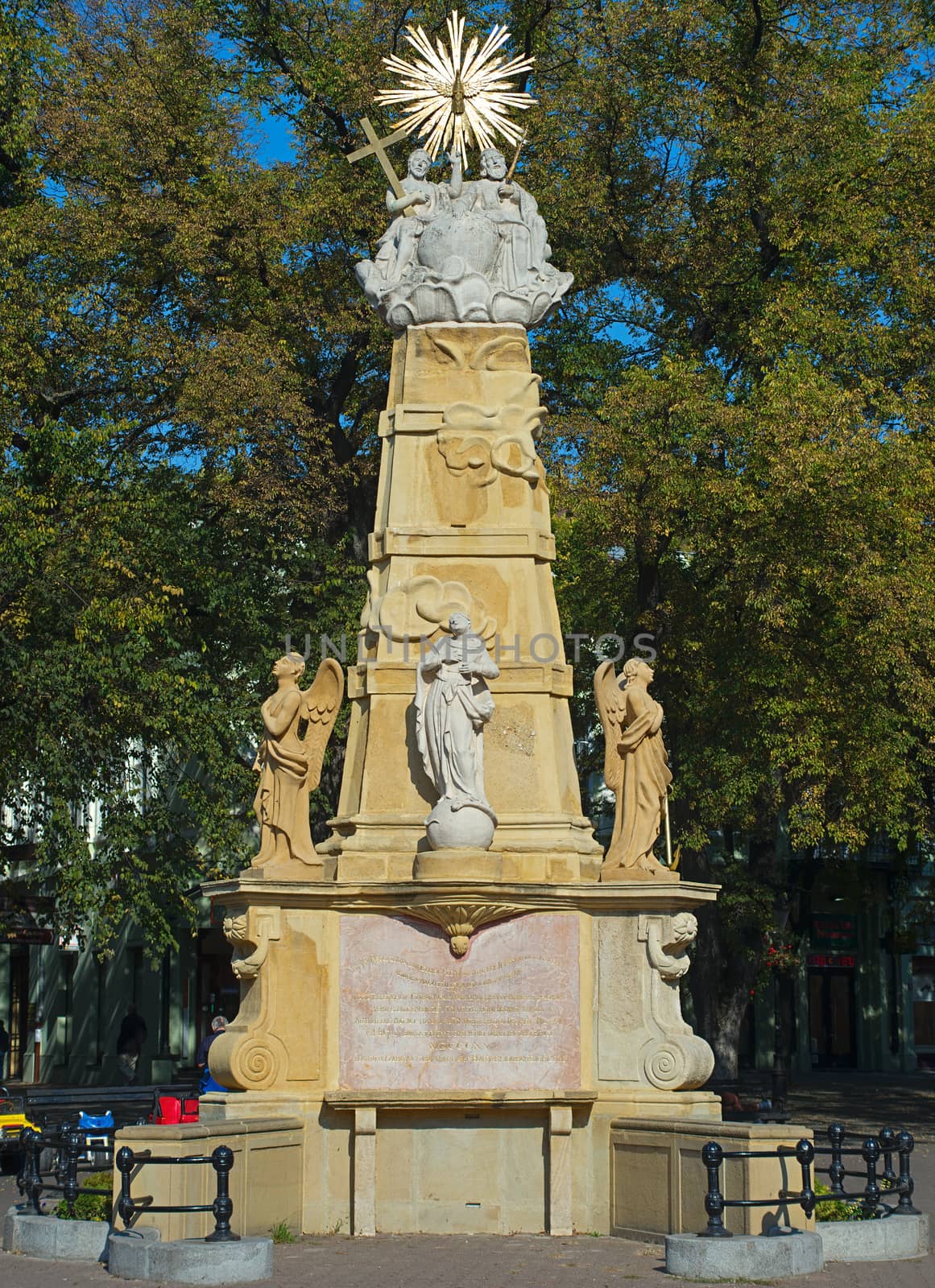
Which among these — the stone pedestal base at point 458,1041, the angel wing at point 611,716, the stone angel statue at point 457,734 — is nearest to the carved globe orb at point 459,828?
the stone angel statue at point 457,734

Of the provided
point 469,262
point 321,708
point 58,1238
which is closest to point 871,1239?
point 58,1238

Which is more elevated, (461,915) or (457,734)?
(457,734)

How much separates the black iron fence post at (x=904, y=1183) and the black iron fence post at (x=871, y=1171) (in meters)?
0.15

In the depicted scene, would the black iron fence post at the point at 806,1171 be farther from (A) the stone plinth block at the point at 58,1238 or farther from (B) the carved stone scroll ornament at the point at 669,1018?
(A) the stone plinth block at the point at 58,1238

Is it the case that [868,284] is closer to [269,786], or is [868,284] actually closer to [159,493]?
[159,493]

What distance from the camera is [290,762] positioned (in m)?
14.1

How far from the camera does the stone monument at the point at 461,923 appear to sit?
13.1 meters

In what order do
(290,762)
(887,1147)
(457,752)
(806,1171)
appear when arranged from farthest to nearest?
(290,762)
(457,752)
(887,1147)
(806,1171)

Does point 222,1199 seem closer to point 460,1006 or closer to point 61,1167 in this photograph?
point 61,1167

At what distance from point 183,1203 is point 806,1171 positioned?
4.13m

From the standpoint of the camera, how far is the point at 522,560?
48.2 ft

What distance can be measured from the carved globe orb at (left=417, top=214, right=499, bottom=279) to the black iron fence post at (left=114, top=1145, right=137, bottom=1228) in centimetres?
762

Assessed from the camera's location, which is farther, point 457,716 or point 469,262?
point 469,262

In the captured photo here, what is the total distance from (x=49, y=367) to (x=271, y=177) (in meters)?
4.14
